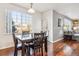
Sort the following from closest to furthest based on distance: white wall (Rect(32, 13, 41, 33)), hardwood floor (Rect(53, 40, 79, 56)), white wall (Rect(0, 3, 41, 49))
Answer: white wall (Rect(0, 3, 41, 49)) → white wall (Rect(32, 13, 41, 33)) → hardwood floor (Rect(53, 40, 79, 56))

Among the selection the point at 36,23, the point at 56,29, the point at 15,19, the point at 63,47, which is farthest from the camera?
the point at 63,47

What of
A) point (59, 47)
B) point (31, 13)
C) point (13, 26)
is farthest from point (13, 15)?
point (59, 47)

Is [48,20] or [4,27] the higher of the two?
[48,20]

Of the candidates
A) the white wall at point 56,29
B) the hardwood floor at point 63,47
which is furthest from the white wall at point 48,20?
the hardwood floor at point 63,47

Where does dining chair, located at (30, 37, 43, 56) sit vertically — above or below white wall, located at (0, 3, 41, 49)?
below

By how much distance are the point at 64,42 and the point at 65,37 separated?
130 millimetres

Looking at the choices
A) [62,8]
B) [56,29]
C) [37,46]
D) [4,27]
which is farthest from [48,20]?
[4,27]

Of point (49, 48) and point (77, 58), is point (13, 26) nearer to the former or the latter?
point (49, 48)

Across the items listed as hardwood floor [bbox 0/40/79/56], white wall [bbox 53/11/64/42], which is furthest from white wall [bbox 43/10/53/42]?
hardwood floor [bbox 0/40/79/56]

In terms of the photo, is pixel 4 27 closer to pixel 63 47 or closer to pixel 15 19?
pixel 15 19

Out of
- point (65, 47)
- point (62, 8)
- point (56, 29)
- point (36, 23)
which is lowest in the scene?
point (65, 47)

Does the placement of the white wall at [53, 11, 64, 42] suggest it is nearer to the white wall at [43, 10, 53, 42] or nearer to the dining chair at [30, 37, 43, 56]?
the white wall at [43, 10, 53, 42]

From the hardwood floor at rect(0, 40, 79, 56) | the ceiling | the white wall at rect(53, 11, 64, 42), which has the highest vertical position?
the ceiling

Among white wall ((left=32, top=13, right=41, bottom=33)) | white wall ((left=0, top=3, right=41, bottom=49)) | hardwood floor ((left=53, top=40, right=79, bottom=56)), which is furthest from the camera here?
hardwood floor ((left=53, top=40, right=79, bottom=56))
